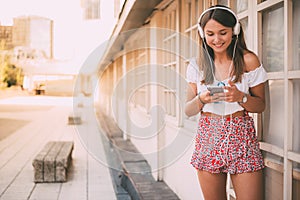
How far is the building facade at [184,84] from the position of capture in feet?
5.21

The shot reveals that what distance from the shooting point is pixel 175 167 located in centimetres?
366

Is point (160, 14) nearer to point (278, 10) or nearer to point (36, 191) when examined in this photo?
point (36, 191)

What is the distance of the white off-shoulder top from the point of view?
147 centimetres

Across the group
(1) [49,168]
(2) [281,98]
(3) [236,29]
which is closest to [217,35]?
(3) [236,29]

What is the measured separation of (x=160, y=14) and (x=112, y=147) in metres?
3.33

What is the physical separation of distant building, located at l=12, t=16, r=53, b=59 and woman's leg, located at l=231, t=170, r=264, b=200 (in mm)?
27620

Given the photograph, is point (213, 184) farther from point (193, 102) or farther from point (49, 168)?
point (49, 168)

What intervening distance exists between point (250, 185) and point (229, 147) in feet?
0.50

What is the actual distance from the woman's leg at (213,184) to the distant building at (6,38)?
25.3 metres

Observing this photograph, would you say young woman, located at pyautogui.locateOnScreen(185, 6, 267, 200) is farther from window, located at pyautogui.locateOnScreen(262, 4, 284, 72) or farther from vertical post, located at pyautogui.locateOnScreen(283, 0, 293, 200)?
window, located at pyautogui.locateOnScreen(262, 4, 284, 72)

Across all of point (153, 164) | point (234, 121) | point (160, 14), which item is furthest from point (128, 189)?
point (234, 121)

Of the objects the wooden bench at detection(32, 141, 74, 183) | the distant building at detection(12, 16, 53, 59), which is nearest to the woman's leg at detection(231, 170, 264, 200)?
the wooden bench at detection(32, 141, 74, 183)

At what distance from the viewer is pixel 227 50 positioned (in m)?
1.52

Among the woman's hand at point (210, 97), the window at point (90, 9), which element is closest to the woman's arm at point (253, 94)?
the woman's hand at point (210, 97)
